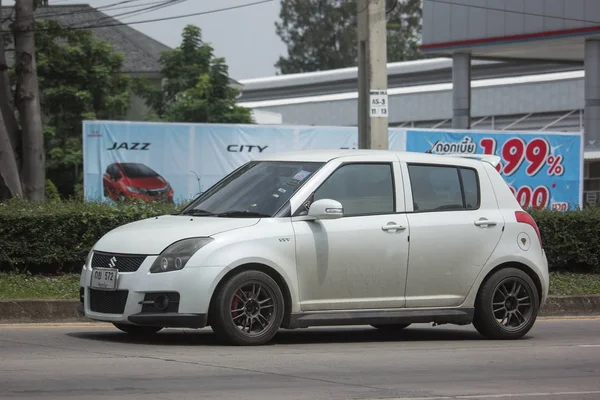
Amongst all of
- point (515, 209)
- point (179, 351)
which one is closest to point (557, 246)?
point (515, 209)

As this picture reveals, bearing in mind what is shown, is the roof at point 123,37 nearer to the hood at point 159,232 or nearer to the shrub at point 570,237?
the shrub at point 570,237

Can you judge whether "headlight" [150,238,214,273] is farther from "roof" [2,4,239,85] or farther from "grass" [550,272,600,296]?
"roof" [2,4,239,85]

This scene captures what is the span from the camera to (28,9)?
22.2 m

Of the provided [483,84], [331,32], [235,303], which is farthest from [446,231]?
[331,32]

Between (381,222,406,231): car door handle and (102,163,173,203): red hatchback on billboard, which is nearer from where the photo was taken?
(381,222,406,231): car door handle

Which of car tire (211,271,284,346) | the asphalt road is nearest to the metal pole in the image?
the asphalt road

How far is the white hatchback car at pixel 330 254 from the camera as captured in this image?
9719mm

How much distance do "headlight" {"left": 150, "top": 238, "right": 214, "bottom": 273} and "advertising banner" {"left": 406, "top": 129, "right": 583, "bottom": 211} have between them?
785 inches

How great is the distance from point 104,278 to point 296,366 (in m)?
1.98

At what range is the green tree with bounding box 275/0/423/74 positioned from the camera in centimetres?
9344

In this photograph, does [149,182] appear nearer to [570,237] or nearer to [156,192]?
[156,192]

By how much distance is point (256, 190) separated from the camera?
34.9 feet

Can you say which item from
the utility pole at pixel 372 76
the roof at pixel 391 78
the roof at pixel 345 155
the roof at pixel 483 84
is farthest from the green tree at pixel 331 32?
the roof at pixel 345 155

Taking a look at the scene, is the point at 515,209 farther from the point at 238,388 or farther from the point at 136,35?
the point at 136,35
